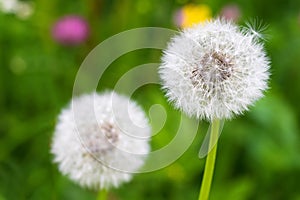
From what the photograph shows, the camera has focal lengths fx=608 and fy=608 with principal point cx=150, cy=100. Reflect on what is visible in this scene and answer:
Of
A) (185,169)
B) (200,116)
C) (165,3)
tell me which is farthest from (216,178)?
(200,116)

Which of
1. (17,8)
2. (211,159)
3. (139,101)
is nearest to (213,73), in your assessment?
(211,159)

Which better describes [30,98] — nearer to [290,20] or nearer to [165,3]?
[165,3]

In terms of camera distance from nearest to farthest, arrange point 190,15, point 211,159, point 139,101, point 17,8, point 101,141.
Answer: point 211,159, point 101,141, point 139,101, point 190,15, point 17,8

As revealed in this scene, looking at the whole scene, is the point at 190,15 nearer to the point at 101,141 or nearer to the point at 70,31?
the point at 70,31

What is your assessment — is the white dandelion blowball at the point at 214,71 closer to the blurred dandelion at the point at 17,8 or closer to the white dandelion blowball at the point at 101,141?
the white dandelion blowball at the point at 101,141

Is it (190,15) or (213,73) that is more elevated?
(190,15)

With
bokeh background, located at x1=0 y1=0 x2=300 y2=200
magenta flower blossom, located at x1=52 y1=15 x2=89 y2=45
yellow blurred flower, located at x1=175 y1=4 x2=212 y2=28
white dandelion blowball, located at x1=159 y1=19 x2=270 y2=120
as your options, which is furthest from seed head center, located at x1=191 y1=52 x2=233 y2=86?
magenta flower blossom, located at x1=52 y1=15 x2=89 y2=45

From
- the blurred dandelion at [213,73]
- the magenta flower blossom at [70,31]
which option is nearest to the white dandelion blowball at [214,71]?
the blurred dandelion at [213,73]

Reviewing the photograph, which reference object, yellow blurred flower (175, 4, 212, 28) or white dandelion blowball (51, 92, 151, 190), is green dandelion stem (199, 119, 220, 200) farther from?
yellow blurred flower (175, 4, 212, 28)

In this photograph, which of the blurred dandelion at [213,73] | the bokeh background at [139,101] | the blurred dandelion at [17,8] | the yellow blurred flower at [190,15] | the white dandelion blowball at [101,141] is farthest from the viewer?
the blurred dandelion at [17,8]
